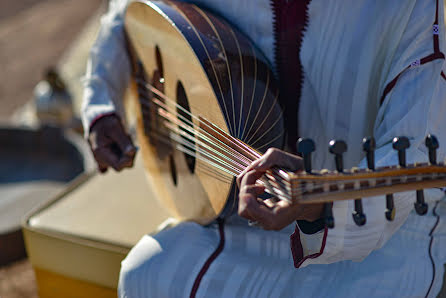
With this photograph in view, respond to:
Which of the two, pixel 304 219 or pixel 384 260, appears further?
pixel 384 260

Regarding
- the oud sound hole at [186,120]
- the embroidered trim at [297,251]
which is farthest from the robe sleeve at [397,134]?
the oud sound hole at [186,120]

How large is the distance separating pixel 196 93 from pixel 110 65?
1.63 ft

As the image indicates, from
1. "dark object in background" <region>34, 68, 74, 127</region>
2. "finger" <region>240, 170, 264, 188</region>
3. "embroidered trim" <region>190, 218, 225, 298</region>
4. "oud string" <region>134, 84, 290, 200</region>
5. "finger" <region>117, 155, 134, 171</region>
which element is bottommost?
"dark object in background" <region>34, 68, 74, 127</region>

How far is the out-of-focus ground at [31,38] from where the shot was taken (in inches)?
250

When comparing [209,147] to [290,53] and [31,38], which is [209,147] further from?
[31,38]

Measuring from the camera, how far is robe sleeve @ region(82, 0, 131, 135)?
5.37 feet

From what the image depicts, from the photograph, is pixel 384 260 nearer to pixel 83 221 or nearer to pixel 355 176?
pixel 355 176

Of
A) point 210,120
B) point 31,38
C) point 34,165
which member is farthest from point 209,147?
point 31,38

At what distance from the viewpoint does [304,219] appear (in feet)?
3.09

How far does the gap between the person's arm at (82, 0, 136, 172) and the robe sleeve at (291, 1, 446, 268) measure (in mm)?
695

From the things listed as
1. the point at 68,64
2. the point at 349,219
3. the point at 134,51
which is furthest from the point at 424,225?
the point at 68,64

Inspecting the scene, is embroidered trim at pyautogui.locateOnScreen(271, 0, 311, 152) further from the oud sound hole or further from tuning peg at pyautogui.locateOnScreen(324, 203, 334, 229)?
tuning peg at pyautogui.locateOnScreen(324, 203, 334, 229)

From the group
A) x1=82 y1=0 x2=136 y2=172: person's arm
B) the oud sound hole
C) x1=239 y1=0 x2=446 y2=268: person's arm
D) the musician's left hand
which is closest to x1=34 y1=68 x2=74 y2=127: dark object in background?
x1=82 y1=0 x2=136 y2=172: person's arm

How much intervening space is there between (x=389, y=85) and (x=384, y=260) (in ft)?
1.23
